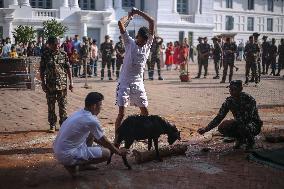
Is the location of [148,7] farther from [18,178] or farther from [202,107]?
[18,178]

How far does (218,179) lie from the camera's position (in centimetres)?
516

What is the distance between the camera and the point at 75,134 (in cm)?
497

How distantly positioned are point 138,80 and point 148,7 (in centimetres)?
3369

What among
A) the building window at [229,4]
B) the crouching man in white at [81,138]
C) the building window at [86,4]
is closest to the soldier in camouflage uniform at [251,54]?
the crouching man in white at [81,138]

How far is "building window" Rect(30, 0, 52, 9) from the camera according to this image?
113 ft

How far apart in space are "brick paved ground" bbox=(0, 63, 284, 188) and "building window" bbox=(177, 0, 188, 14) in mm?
29368

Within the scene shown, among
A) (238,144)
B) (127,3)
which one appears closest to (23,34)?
(127,3)

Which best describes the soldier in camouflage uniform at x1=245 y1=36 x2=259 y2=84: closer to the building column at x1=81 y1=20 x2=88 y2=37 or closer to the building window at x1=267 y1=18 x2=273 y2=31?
the building column at x1=81 y1=20 x2=88 y2=37

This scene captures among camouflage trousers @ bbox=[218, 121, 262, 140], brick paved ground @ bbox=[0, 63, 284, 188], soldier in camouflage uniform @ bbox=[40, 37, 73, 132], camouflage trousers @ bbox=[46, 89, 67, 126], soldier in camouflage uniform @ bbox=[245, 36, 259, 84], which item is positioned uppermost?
soldier in camouflage uniform @ bbox=[245, 36, 259, 84]

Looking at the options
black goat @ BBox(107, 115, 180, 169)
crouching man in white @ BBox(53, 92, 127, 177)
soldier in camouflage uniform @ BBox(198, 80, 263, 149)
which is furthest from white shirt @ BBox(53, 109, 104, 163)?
soldier in camouflage uniform @ BBox(198, 80, 263, 149)

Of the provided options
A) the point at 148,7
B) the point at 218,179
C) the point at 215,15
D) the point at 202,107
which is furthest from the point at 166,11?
the point at 218,179

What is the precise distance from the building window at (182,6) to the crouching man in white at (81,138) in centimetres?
3639

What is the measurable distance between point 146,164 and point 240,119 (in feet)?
5.74

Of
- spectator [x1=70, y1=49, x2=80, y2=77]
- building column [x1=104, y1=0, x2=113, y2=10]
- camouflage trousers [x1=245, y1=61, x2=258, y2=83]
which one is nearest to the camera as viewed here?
camouflage trousers [x1=245, y1=61, x2=258, y2=83]
